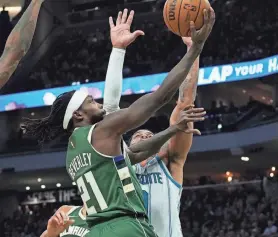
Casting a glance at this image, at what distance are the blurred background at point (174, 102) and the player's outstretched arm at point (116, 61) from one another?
1321 centimetres

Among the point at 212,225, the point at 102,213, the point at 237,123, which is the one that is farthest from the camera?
the point at 237,123

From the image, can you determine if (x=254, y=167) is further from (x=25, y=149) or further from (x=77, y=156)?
(x=77, y=156)

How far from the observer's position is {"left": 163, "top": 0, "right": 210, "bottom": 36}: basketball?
4566 millimetres

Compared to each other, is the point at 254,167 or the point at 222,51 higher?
the point at 222,51

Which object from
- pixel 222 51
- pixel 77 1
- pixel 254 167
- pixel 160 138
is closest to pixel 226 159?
pixel 254 167

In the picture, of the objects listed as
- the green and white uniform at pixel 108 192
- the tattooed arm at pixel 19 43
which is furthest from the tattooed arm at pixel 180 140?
the tattooed arm at pixel 19 43

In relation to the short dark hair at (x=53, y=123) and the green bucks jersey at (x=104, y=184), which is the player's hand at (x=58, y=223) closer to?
the green bucks jersey at (x=104, y=184)

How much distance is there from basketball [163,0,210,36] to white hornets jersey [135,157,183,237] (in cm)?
119

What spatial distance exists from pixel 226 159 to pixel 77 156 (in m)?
20.5

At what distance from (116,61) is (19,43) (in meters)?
0.91

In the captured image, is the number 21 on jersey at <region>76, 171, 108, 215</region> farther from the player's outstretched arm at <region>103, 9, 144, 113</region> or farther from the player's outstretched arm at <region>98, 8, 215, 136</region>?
the player's outstretched arm at <region>103, 9, 144, 113</region>

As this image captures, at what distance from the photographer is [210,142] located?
2192 cm

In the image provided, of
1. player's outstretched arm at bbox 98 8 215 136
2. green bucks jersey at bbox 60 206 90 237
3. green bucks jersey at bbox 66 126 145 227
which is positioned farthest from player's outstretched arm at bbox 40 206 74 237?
green bucks jersey at bbox 60 206 90 237

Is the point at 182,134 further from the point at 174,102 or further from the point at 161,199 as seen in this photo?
the point at 174,102
